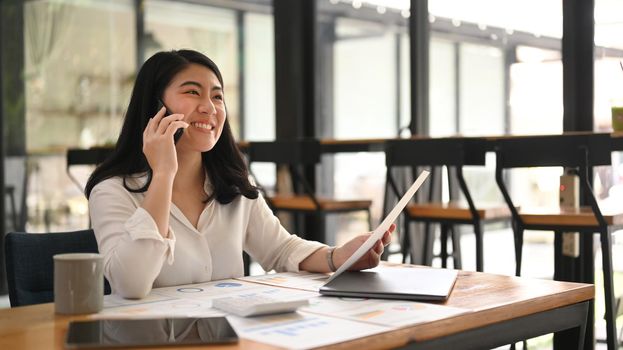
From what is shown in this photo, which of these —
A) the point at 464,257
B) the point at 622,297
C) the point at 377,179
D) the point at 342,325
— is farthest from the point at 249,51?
the point at 342,325

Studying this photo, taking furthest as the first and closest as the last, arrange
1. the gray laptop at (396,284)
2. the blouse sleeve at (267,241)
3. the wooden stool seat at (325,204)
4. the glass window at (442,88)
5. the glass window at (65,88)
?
the glass window at (65,88) < the glass window at (442,88) < the wooden stool seat at (325,204) < the blouse sleeve at (267,241) < the gray laptop at (396,284)

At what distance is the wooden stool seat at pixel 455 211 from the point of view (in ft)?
12.6

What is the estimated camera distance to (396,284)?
164cm

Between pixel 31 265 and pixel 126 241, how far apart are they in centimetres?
30

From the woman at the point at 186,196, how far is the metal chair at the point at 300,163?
2.26 m

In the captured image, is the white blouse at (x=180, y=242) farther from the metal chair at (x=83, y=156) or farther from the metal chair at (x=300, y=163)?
the metal chair at (x=83, y=156)

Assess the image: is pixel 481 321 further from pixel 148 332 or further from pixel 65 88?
pixel 65 88

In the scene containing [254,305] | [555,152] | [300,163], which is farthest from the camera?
[300,163]

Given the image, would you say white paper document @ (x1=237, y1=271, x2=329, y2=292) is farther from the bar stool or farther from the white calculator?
the bar stool

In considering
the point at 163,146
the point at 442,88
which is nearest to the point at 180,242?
the point at 163,146

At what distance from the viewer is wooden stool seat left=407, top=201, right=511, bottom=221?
3.84 meters

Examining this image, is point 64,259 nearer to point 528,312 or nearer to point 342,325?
point 342,325

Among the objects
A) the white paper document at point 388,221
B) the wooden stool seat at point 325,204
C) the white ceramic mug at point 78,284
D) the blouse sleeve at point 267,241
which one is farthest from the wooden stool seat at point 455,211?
the white ceramic mug at point 78,284

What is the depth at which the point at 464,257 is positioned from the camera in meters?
5.00
